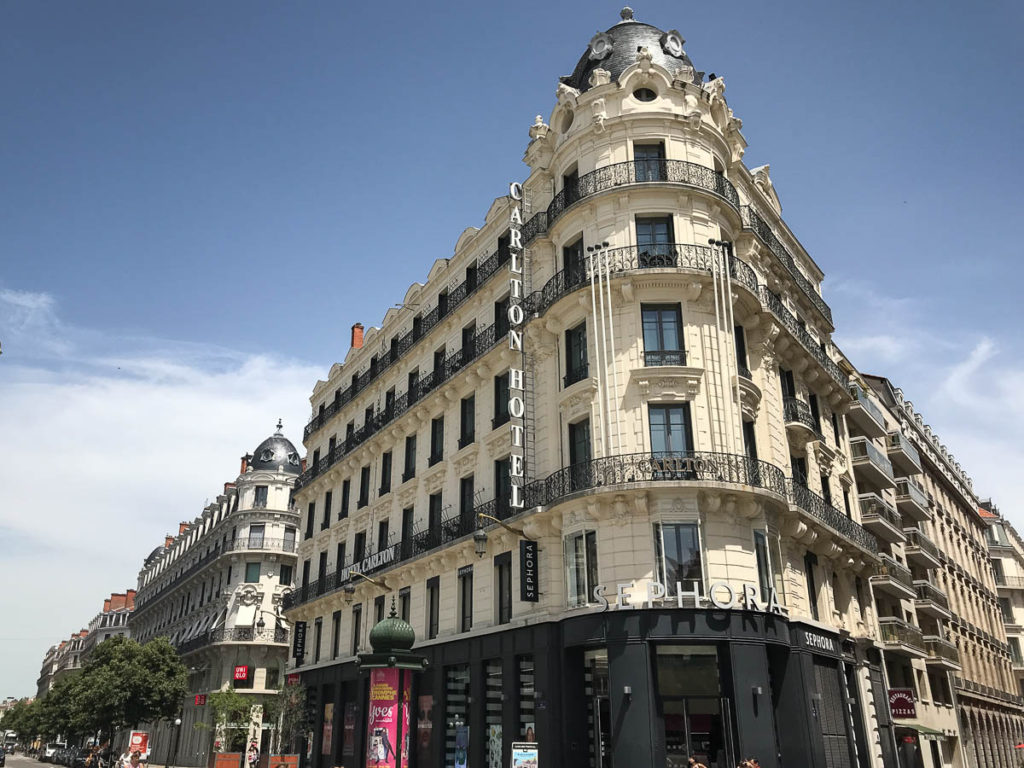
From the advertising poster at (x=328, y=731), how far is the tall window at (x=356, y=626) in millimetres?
2716

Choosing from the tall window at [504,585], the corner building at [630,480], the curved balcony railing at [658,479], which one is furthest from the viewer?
the tall window at [504,585]

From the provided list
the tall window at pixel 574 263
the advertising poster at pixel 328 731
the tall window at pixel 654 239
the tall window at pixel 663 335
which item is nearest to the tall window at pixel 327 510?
the advertising poster at pixel 328 731

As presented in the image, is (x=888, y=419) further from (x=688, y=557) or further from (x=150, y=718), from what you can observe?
(x=150, y=718)

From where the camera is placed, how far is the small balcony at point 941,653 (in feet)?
127

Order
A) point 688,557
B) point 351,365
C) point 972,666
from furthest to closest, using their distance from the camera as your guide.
Result: point 972,666
point 351,365
point 688,557

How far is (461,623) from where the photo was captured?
95.8 ft

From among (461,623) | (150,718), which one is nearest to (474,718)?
(461,623)

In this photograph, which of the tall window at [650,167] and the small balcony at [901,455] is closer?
the tall window at [650,167]

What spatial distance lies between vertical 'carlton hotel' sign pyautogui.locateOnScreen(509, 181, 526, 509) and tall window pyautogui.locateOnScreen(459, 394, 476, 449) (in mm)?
2955

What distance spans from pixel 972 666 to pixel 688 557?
1358 inches

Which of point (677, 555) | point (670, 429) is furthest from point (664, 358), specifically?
point (677, 555)

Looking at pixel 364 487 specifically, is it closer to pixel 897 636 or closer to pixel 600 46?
pixel 600 46

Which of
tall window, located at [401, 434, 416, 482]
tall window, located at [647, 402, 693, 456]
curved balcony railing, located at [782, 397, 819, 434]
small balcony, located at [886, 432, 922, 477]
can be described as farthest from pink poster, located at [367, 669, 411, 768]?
small balcony, located at [886, 432, 922, 477]

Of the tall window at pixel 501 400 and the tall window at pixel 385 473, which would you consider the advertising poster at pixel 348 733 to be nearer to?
the tall window at pixel 385 473
